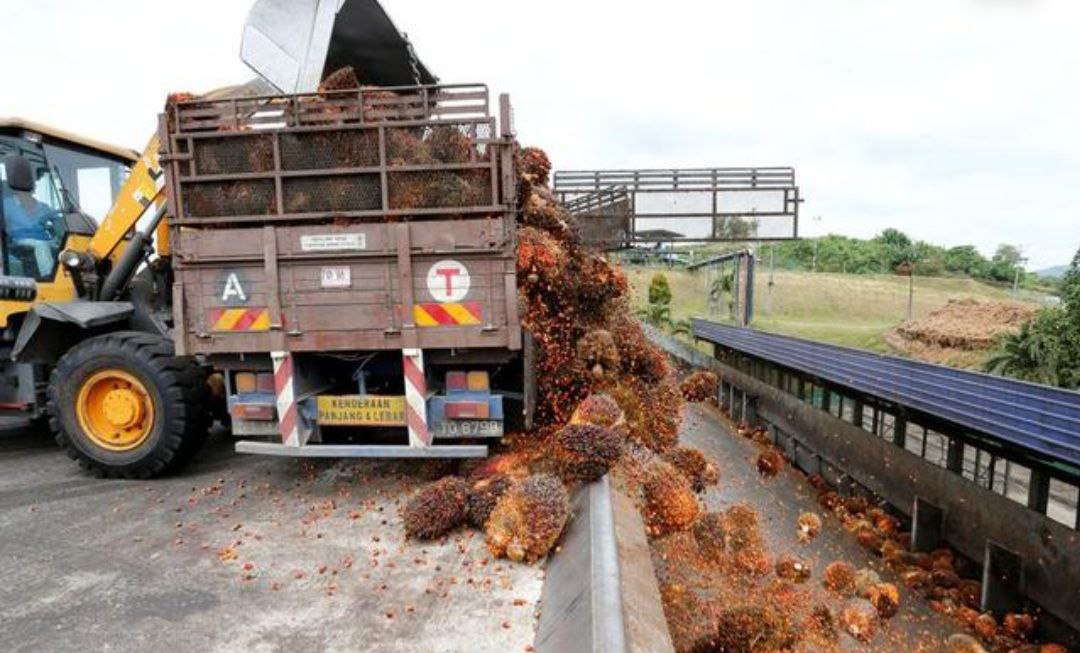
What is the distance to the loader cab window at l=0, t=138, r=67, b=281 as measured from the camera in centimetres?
662

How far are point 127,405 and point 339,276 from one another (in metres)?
2.36

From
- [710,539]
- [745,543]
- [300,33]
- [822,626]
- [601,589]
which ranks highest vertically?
[300,33]

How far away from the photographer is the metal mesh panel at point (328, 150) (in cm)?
485

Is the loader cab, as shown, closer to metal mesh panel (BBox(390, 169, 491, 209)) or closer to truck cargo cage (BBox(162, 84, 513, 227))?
truck cargo cage (BBox(162, 84, 513, 227))

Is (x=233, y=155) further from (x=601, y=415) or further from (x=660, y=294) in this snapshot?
(x=660, y=294)

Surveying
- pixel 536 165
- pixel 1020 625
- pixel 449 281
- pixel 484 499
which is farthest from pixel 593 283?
pixel 1020 625

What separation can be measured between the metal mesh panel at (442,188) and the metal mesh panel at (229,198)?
0.95 metres

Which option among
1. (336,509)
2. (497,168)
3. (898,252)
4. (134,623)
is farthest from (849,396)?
(898,252)

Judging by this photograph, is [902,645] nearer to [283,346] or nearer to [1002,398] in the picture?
[1002,398]

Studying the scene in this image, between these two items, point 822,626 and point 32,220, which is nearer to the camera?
point 822,626

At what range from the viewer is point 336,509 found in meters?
4.82

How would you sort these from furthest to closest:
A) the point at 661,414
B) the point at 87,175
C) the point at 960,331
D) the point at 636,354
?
the point at 960,331
the point at 87,175
the point at 636,354
the point at 661,414

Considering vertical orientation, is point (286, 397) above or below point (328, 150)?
below

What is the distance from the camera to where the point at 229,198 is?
498cm
